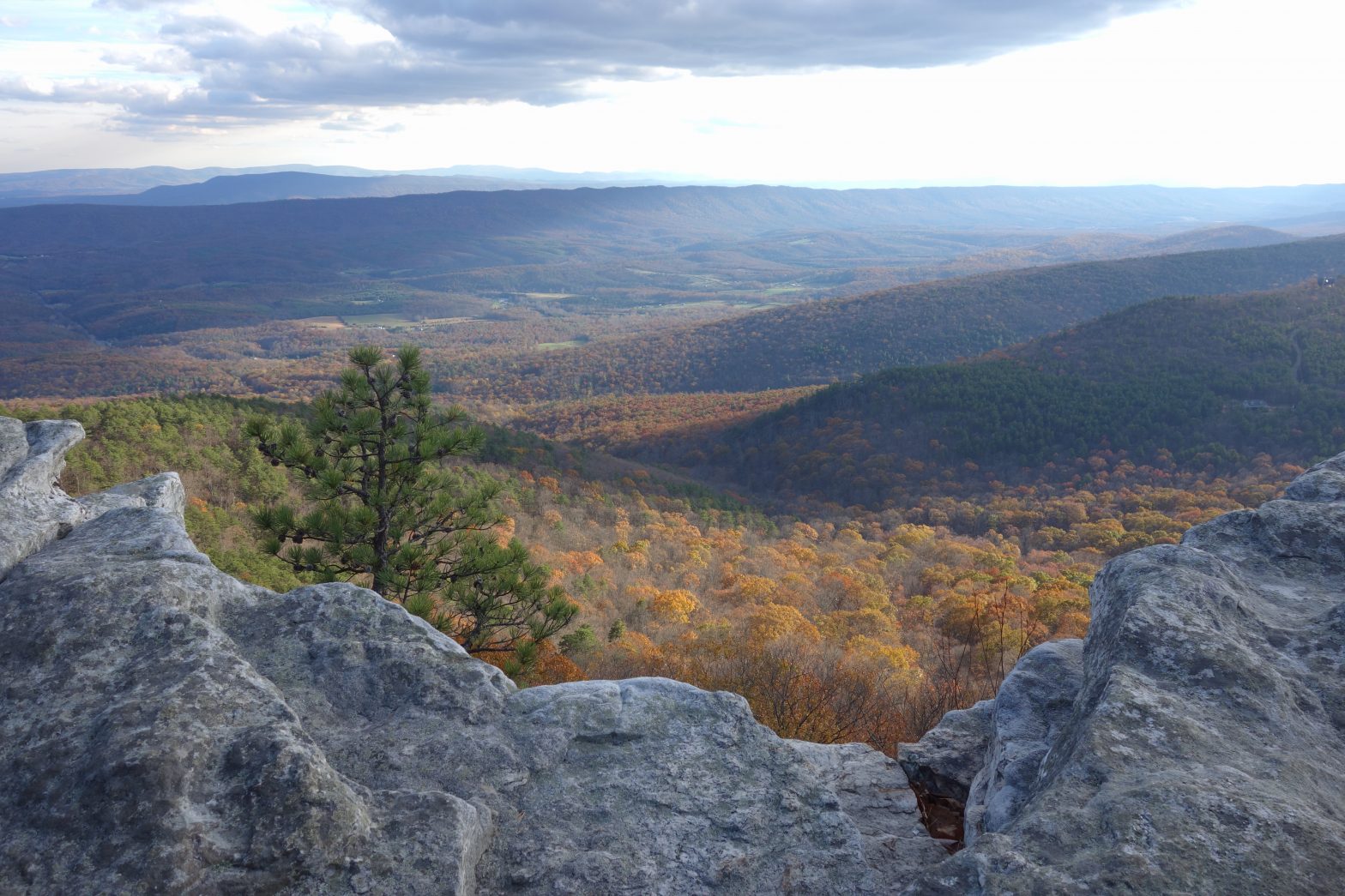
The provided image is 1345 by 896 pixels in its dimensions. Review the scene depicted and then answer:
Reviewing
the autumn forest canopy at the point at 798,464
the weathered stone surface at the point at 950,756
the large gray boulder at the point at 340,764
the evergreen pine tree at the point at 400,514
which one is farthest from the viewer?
the autumn forest canopy at the point at 798,464

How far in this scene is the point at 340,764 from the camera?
150 inches

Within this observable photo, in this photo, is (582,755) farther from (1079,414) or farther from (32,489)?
(1079,414)

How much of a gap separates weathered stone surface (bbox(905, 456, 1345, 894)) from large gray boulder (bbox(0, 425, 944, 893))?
3.19 feet

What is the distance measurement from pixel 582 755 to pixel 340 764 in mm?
1230

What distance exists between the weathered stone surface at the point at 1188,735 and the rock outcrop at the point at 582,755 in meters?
0.01

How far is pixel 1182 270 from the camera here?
113250 millimetres

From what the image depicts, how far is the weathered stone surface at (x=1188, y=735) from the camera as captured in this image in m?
2.83

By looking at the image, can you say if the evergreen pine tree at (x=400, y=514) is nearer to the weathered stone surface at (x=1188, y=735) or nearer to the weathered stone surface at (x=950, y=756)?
the weathered stone surface at (x=950, y=756)

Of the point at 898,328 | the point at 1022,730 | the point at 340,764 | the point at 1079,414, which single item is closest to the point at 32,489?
the point at 340,764

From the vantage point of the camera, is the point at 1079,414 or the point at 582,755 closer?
the point at 582,755

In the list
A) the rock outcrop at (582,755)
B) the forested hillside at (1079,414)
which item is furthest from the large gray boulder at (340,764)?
the forested hillside at (1079,414)

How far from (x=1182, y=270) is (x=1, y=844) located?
137000 millimetres

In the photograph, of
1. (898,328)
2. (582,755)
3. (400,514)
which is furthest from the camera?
(898,328)

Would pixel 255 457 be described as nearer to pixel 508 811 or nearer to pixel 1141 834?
pixel 508 811
